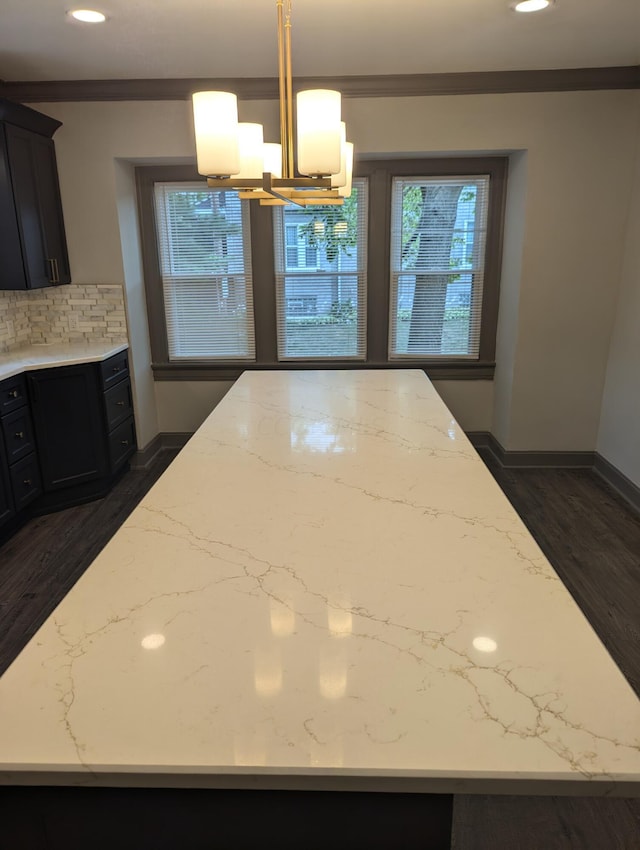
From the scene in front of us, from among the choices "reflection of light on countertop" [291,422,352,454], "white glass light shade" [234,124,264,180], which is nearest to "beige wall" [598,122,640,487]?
"reflection of light on countertop" [291,422,352,454]

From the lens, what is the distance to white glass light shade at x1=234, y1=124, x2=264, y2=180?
2219mm

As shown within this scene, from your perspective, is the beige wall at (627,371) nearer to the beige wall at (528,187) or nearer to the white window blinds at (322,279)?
the beige wall at (528,187)

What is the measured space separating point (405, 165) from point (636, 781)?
4064 mm

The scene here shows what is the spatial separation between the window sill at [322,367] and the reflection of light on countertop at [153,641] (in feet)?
11.5

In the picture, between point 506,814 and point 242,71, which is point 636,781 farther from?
point 242,71

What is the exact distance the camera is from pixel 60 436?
3.66 metres

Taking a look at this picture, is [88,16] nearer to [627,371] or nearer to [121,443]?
[121,443]

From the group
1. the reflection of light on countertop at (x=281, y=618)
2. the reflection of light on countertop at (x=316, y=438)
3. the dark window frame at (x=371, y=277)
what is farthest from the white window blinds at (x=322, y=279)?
the reflection of light on countertop at (x=281, y=618)

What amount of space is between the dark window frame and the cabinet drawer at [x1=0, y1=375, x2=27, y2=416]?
1.31 m

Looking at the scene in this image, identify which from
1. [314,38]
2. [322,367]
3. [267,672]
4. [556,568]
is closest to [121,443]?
[322,367]

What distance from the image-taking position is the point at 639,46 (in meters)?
3.23

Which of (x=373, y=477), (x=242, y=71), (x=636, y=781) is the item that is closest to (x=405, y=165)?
(x=242, y=71)

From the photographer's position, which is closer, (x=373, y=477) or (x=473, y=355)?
(x=373, y=477)

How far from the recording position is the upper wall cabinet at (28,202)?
3.43 metres
